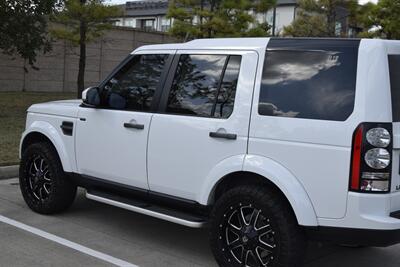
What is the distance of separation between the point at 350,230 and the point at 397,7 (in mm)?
23524

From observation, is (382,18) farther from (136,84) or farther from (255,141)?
(255,141)

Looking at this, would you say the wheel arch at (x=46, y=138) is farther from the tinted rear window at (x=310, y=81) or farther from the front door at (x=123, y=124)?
the tinted rear window at (x=310, y=81)

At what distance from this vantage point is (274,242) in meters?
4.13

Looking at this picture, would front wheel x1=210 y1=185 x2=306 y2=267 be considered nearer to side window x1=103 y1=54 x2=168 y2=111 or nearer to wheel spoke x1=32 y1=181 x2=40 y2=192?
side window x1=103 y1=54 x2=168 y2=111

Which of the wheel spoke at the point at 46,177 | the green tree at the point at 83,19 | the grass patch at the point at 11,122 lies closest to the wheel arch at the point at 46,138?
the wheel spoke at the point at 46,177

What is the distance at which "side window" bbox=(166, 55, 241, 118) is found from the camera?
4598mm

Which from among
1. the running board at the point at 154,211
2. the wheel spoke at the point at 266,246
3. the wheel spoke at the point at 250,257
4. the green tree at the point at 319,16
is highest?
the green tree at the point at 319,16

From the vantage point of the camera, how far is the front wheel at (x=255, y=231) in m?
4.07

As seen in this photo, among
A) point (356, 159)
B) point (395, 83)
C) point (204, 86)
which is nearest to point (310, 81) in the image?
point (395, 83)

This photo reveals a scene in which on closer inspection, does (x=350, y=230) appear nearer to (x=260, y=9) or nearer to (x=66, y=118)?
(x=66, y=118)

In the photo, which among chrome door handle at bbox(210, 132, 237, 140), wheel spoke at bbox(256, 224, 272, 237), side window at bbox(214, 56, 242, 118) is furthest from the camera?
side window at bbox(214, 56, 242, 118)

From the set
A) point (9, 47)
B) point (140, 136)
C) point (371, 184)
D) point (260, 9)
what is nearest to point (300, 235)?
point (371, 184)

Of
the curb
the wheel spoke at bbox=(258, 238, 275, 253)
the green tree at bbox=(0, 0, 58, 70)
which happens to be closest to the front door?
the wheel spoke at bbox=(258, 238, 275, 253)

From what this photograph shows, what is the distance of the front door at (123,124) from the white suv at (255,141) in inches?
0.5
